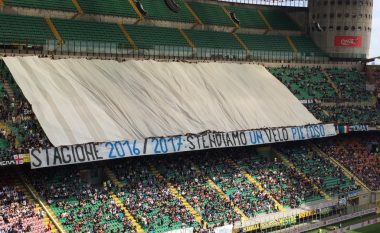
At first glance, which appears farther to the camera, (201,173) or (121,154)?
(201,173)

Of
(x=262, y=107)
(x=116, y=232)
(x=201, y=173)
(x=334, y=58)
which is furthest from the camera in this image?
(x=334, y=58)

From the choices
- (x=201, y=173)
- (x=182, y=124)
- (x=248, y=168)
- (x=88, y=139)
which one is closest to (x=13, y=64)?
(x=88, y=139)

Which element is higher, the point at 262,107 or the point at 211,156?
the point at 262,107

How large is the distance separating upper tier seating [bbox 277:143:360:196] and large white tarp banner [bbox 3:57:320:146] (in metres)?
3.17

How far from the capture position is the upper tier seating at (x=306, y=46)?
273 feet

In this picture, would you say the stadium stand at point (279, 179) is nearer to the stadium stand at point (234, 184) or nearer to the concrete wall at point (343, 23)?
the stadium stand at point (234, 184)

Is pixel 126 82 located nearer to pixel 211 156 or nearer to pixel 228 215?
pixel 211 156

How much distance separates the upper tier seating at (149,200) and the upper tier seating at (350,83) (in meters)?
35.1

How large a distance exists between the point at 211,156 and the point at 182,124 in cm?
512

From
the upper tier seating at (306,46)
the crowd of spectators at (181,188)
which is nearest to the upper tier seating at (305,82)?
the upper tier seating at (306,46)

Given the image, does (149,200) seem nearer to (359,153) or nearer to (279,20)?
(359,153)

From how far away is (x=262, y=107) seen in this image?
63.8m

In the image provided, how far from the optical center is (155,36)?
227ft

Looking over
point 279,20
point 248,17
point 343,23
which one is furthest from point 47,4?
point 343,23
